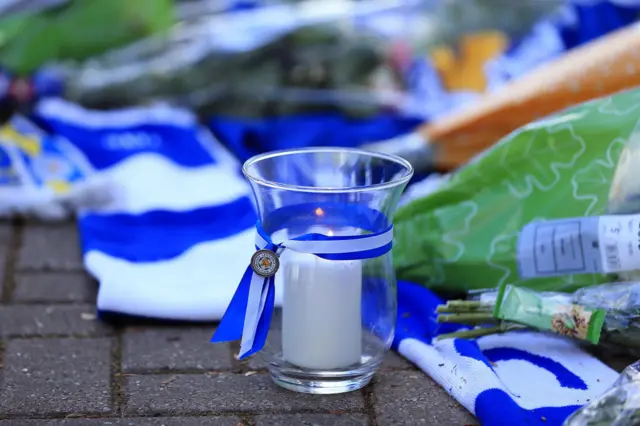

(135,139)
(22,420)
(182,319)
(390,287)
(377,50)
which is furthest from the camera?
(377,50)

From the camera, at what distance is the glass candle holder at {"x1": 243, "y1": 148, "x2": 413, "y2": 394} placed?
1.39 meters

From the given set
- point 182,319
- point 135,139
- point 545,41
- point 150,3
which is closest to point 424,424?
point 182,319

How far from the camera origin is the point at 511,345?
1.59m

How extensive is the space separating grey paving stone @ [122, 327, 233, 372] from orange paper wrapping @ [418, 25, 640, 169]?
1.01 m

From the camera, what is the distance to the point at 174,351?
63.7 inches

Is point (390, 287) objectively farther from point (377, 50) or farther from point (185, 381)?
point (377, 50)

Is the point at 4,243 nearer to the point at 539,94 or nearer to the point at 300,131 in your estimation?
the point at 300,131

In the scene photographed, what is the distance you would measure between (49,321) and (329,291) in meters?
0.62

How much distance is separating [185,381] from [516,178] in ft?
2.36

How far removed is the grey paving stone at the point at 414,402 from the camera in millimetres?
1370

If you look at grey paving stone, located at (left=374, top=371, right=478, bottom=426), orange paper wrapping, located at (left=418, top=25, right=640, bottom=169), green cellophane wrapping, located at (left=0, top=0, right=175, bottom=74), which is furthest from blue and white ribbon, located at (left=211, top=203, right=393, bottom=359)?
green cellophane wrapping, located at (left=0, top=0, right=175, bottom=74)

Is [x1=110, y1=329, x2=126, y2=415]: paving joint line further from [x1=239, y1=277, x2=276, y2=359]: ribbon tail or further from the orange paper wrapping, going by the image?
the orange paper wrapping

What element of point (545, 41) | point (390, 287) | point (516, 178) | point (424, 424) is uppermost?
point (545, 41)

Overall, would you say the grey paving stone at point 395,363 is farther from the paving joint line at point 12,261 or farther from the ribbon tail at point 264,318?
the paving joint line at point 12,261
